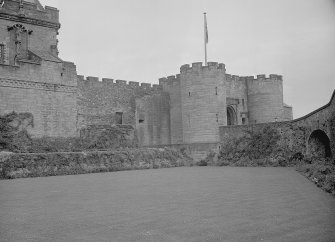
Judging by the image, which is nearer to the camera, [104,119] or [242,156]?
[242,156]

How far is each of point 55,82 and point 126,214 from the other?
51.9ft

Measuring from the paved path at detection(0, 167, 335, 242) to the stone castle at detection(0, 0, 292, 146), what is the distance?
37.5ft

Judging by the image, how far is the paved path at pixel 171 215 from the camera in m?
4.75

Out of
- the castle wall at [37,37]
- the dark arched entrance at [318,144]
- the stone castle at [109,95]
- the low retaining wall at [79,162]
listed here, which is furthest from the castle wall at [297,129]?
the castle wall at [37,37]

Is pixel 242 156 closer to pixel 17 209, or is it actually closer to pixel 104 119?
pixel 104 119

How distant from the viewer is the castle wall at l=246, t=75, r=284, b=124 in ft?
102

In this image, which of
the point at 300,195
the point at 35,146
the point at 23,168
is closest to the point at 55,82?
the point at 35,146

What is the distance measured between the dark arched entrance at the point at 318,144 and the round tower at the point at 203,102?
8415 millimetres

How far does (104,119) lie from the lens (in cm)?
2592

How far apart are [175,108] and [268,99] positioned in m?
8.10

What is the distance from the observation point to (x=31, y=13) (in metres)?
22.5

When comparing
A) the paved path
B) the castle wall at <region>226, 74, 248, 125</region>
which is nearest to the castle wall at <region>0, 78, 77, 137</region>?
the paved path

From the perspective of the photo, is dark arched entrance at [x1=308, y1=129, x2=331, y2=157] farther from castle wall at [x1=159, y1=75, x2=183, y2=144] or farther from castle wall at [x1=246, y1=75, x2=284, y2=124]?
castle wall at [x1=246, y1=75, x2=284, y2=124]

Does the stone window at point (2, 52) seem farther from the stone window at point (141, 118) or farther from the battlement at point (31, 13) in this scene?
the stone window at point (141, 118)
